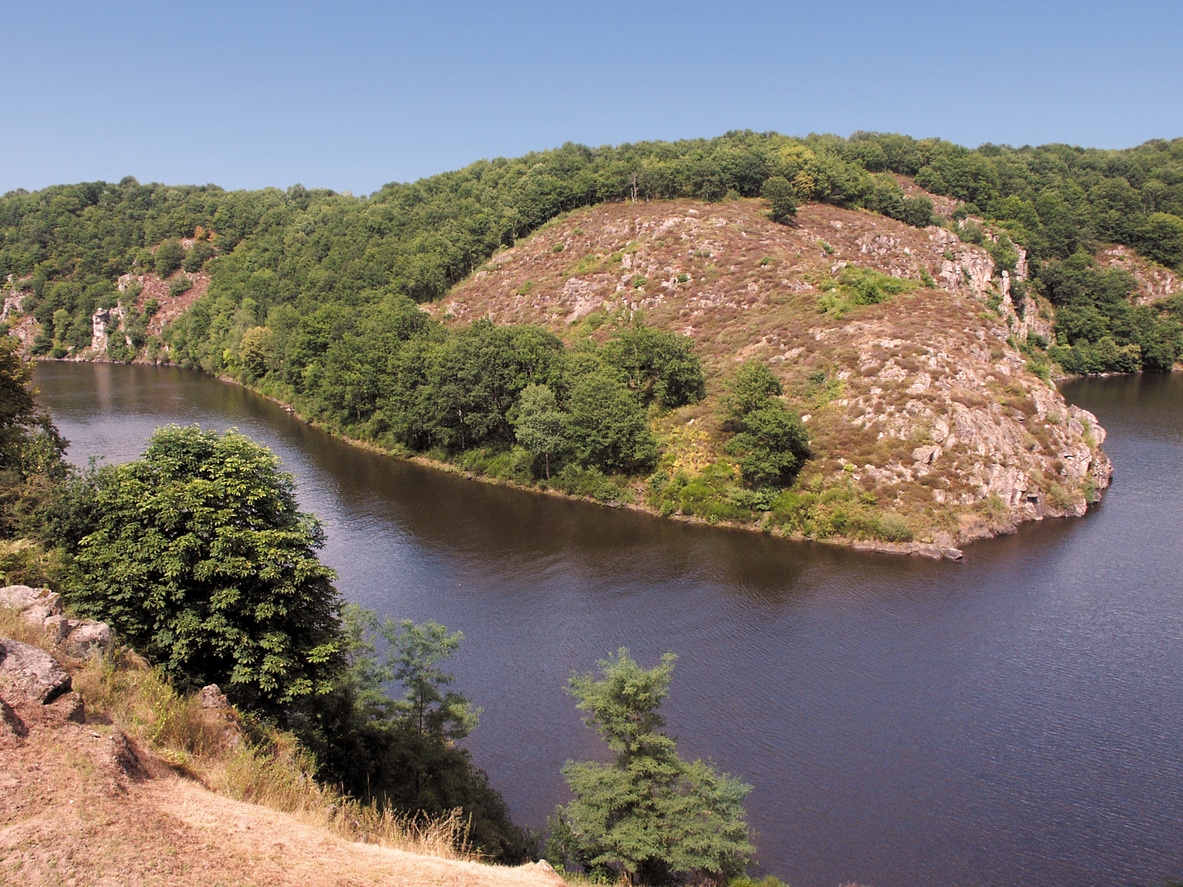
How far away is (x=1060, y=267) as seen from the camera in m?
120

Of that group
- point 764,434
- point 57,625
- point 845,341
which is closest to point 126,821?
point 57,625

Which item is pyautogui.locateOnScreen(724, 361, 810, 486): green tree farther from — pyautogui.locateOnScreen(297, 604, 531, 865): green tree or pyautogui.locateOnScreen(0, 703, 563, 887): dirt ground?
pyautogui.locateOnScreen(0, 703, 563, 887): dirt ground

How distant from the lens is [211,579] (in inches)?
765

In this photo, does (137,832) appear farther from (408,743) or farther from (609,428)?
(609,428)

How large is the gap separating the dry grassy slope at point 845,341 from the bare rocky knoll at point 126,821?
1625 inches

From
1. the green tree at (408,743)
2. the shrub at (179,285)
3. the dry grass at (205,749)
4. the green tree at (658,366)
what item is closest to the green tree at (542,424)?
the green tree at (658,366)

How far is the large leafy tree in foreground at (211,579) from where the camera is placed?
1880cm

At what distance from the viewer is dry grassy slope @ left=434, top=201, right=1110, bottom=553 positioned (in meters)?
50.5

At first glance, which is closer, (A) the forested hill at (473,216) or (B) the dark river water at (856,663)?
(B) the dark river water at (856,663)

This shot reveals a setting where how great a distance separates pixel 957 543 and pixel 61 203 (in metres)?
199

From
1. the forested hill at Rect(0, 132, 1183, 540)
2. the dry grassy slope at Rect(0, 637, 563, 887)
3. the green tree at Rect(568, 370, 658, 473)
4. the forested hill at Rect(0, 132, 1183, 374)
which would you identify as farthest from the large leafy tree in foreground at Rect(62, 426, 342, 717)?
the forested hill at Rect(0, 132, 1183, 374)

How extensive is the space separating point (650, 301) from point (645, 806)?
214 feet

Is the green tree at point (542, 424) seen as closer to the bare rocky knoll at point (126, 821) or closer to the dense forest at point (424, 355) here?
the dense forest at point (424, 355)

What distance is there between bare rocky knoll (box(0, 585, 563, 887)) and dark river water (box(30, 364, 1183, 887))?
44.4 ft
